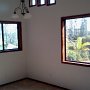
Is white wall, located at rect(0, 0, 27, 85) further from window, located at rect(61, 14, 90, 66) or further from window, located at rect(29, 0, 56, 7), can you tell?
window, located at rect(61, 14, 90, 66)

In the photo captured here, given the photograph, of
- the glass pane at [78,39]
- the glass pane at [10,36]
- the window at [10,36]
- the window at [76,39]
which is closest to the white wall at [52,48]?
the window at [76,39]

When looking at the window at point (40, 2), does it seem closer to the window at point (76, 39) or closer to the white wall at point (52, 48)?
the white wall at point (52, 48)

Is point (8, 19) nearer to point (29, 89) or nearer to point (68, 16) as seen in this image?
point (68, 16)

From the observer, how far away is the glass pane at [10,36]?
16.5 ft

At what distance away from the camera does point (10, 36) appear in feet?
16.9

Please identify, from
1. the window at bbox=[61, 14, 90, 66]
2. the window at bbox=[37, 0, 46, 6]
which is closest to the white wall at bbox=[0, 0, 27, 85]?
the window at bbox=[37, 0, 46, 6]

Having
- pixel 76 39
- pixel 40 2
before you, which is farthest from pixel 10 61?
pixel 76 39

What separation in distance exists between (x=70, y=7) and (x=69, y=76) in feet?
6.41

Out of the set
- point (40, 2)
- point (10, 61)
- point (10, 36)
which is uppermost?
point (40, 2)

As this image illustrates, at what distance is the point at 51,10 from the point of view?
463cm

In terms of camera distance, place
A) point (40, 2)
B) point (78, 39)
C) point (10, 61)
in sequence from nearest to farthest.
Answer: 1. point (78, 39)
2. point (40, 2)
3. point (10, 61)

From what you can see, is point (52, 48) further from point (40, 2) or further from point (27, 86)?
point (40, 2)

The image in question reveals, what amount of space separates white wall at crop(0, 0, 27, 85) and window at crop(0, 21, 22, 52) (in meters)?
0.16

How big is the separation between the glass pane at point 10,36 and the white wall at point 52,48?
0.49 m
